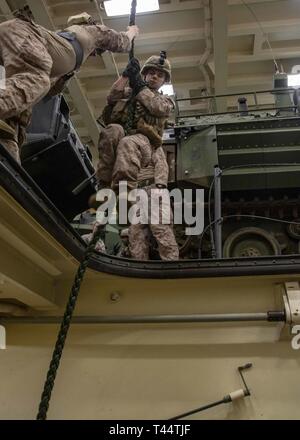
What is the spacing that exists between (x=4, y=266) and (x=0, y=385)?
0.72 meters

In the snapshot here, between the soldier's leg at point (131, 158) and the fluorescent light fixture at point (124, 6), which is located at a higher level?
the fluorescent light fixture at point (124, 6)

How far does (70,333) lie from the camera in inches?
82.9

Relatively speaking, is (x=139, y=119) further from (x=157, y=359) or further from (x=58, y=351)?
(x=58, y=351)

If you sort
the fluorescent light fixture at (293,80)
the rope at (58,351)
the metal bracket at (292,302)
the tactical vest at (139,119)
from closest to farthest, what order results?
the rope at (58,351), the metal bracket at (292,302), the tactical vest at (139,119), the fluorescent light fixture at (293,80)

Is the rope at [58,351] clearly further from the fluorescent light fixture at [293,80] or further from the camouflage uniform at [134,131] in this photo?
the fluorescent light fixture at [293,80]

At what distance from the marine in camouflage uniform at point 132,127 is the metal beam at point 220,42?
3512mm

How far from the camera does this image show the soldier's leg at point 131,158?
268 centimetres

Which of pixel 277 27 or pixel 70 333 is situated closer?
pixel 70 333

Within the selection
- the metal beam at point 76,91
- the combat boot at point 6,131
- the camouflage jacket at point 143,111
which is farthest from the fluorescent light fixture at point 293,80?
the combat boot at point 6,131

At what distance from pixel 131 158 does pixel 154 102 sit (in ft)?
1.59

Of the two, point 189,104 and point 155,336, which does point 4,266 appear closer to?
point 155,336

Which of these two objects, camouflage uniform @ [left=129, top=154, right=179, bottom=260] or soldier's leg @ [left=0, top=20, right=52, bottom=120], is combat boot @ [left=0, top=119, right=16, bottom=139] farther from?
camouflage uniform @ [left=129, top=154, right=179, bottom=260]

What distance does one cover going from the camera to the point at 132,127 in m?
3.03
